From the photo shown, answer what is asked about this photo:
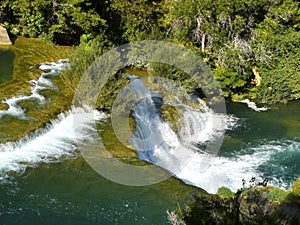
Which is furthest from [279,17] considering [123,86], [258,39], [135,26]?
[123,86]

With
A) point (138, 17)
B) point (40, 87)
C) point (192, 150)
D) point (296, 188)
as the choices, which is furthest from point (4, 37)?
point (296, 188)

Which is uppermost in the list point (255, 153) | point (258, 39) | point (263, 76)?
point (258, 39)

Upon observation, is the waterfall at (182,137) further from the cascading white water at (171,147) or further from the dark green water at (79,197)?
the dark green water at (79,197)

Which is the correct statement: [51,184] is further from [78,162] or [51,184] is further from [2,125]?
[2,125]

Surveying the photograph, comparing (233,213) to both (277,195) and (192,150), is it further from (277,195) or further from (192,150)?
(192,150)

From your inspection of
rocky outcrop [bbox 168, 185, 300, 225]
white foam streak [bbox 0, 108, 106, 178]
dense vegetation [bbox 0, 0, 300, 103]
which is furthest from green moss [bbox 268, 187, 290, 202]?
dense vegetation [bbox 0, 0, 300, 103]

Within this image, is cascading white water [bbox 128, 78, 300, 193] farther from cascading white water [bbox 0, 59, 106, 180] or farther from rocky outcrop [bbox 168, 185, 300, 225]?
rocky outcrop [bbox 168, 185, 300, 225]
